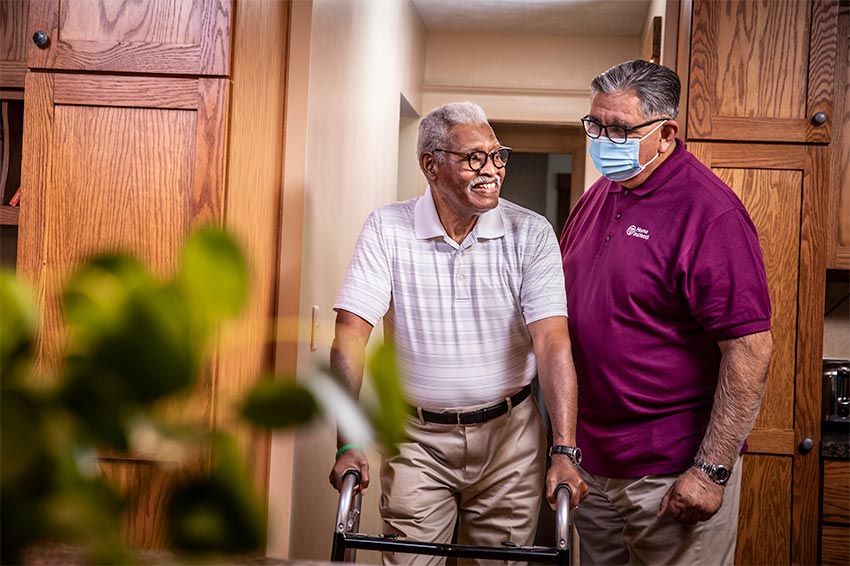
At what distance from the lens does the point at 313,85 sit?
226cm

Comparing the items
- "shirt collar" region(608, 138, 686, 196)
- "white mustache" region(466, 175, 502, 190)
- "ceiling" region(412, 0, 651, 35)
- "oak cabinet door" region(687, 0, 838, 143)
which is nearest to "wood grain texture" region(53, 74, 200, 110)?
"white mustache" region(466, 175, 502, 190)

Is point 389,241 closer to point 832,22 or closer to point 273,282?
point 273,282

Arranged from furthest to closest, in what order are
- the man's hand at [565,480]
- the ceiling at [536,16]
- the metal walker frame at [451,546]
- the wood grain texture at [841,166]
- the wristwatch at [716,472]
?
1. the ceiling at [536,16]
2. the wood grain texture at [841,166]
3. the wristwatch at [716,472]
4. the man's hand at [565,480]
5. the metal walker frame at [451,546]

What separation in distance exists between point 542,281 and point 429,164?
402 millimetres

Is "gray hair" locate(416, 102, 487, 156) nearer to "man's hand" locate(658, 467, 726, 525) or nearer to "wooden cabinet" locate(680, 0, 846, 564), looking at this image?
"wooden cabinet" locate(680, 0, 846, 564)

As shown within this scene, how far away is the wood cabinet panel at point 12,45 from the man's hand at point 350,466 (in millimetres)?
1392

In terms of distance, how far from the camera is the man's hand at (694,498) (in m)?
1.84

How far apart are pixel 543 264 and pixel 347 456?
0.61 metres

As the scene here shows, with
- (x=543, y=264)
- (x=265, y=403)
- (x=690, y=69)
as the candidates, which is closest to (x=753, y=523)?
(x=543, y=264)

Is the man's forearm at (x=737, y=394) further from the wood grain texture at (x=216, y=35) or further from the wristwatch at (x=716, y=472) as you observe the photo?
the wood grain texture at (x=216, y=35)

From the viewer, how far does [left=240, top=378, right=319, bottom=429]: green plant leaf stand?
0.31 m

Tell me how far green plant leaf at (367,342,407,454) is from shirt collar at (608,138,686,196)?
1.82 meters

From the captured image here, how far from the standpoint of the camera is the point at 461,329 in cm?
203

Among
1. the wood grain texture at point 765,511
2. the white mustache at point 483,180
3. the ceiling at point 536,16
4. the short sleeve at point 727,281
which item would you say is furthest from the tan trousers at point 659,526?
the ceiling at point 536,16
